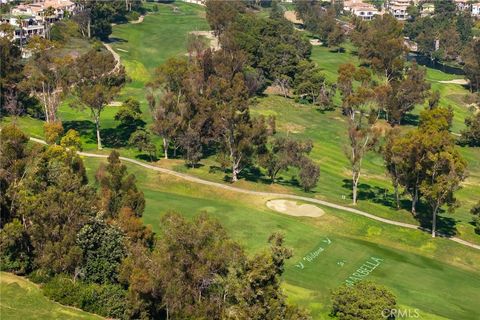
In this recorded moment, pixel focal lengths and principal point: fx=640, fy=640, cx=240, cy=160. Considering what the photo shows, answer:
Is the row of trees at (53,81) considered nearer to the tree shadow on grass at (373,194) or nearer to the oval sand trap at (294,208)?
the oval sand trap at (294,208)

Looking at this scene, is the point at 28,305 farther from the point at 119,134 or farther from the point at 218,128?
the point at 119,134

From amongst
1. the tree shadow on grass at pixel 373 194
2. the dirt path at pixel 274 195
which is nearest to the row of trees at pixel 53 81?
the dirt path at pixel 274 195

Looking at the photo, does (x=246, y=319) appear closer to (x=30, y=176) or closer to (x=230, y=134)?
(x=30, y=176)

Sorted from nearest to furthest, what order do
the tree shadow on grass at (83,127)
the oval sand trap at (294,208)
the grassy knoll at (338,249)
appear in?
1. the grassy knoll at (338,249)
2. the oval sand trap at (294,208)
3. the tree shadow on grass at (83,127)

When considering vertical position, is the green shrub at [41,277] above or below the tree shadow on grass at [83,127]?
above

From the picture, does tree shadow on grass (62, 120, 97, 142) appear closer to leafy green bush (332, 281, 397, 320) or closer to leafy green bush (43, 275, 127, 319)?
leafy green bush (43, 275, 127, 319)
